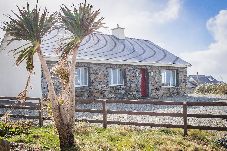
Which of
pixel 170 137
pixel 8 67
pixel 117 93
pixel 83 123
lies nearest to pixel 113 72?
pixel 117 93

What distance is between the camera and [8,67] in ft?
73.0

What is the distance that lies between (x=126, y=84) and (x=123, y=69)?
1168 mm

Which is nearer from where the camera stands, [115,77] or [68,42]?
[68,42]

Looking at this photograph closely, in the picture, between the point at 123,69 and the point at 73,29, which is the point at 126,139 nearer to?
the point at 73,29

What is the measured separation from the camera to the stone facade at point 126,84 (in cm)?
2345

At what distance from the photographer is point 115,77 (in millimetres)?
25234

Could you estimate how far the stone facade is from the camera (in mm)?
23453

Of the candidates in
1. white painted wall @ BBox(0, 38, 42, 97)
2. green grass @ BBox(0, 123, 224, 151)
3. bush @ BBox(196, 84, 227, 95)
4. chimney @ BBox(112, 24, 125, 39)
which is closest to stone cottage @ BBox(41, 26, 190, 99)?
chimney @ BBox(112, 24, 125, 39)

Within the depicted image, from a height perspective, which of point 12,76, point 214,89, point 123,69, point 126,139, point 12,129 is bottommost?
point 126,139

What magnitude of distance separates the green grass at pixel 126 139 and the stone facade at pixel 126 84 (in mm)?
10201

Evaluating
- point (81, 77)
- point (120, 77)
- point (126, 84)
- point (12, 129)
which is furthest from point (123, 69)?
point (12, 129)

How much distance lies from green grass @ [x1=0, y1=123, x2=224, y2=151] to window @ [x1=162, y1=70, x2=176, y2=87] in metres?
16.8

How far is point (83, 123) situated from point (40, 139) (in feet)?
8.28

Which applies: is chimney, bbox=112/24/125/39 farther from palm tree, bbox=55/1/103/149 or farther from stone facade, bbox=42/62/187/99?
palm tree, bbox=55/1/103/149
